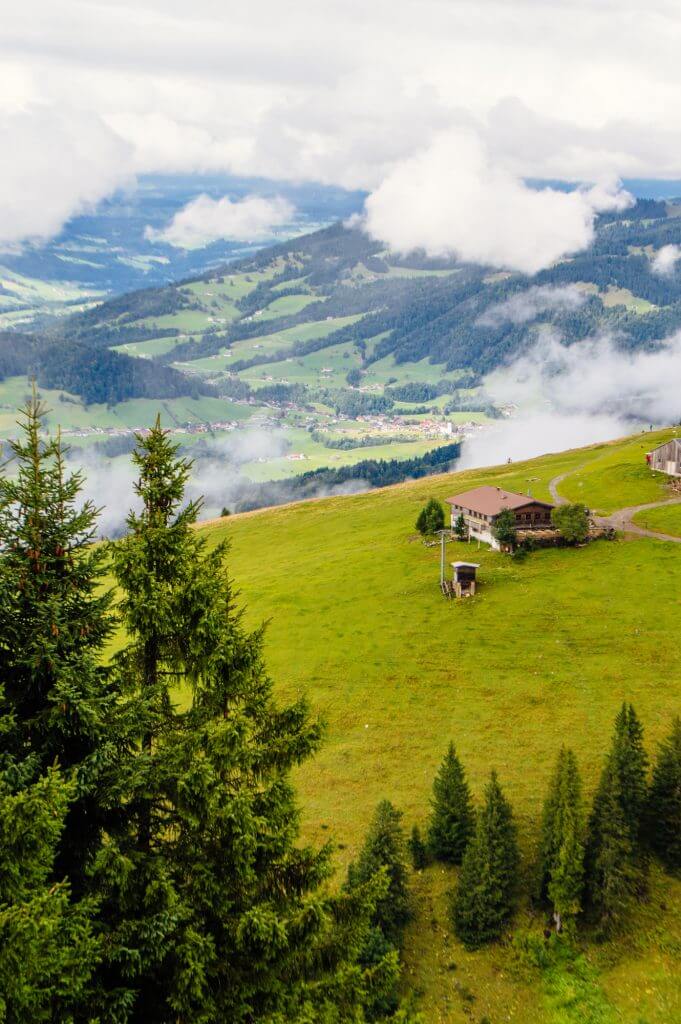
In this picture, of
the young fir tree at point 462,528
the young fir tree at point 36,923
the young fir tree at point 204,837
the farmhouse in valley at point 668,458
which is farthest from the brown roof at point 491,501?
the young fir tree at point 36,923

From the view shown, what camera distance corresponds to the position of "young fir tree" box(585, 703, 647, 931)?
136ft

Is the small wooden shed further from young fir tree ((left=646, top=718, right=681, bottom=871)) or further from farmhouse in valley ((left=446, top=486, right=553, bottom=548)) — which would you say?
young fir tree ((left=646, top=718, right=681, bottom=871))

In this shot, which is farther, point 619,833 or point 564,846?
point 619,833

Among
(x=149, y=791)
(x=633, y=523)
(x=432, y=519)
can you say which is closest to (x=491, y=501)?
(x=432, y=519)

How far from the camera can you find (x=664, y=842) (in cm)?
4494

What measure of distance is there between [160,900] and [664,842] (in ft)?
135

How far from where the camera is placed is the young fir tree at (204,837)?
13625 millimetres

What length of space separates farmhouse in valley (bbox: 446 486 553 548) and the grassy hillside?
10.8 ft

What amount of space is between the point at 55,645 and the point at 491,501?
86.6 meters

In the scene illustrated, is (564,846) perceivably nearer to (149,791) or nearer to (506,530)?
(149,791)

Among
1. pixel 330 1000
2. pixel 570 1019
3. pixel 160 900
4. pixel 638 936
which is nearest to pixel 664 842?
pixel 638 936

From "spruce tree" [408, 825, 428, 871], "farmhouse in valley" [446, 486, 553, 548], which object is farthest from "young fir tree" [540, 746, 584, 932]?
"farmhouse in valley" [446, 486, 553, 548]

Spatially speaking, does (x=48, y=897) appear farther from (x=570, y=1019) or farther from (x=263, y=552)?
(x=263, y=552)

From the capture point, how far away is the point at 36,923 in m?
10.7
